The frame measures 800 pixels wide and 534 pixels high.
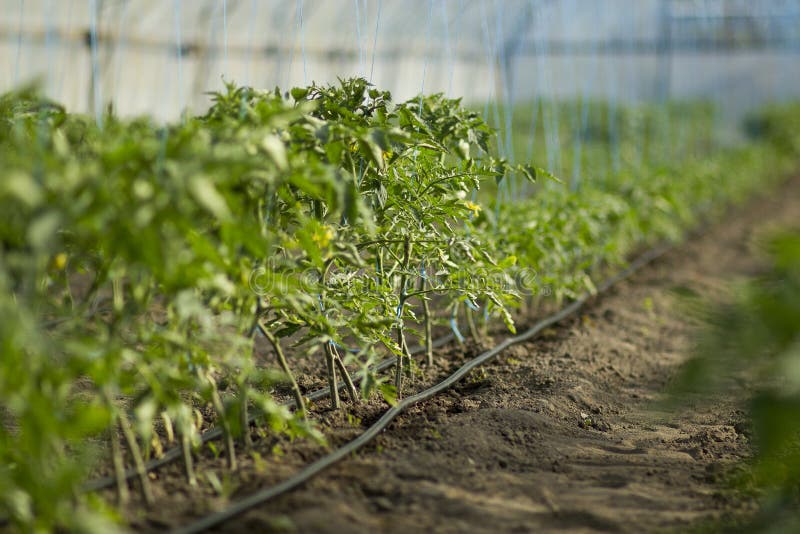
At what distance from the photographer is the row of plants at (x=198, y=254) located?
158 cm

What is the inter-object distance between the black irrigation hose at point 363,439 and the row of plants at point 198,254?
127 millimetres

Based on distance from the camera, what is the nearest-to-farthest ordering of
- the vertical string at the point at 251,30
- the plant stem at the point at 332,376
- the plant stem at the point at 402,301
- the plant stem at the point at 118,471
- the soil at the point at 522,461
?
the plant stem at the point at 118,471 → the soil at the point at 522,461 → the plant stem at the point at 332,376 → the plant stem at the point at 402,301 → the vertical string at the point at 251,30

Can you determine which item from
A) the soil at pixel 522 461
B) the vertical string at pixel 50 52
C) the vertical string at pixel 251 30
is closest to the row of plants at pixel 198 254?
the soil at pixel 522 461

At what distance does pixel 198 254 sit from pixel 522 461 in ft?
4.14

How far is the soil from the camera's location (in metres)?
2.05

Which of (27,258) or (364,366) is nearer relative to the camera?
(27,258)

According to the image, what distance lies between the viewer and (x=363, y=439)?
2445 mm

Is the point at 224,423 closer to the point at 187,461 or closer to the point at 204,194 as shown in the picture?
the point at 187,461

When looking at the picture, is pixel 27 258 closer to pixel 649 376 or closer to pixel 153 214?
pixel 153 214

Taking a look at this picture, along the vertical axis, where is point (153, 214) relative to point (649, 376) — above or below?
above

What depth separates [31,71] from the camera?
770 centimetres

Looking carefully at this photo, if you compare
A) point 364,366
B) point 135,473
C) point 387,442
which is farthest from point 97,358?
point 387,442

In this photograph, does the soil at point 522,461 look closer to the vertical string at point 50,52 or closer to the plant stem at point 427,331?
the plant stem at point 427,331

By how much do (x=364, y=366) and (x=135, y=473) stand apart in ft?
2.21
